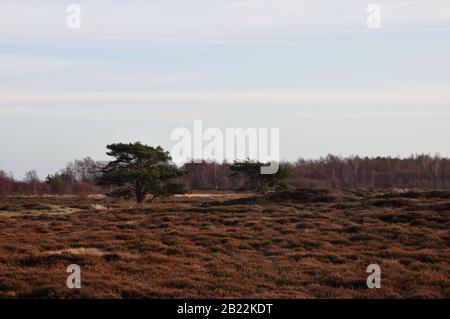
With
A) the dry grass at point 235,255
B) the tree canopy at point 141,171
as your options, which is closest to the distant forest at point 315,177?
the tree canopy at point 141,171

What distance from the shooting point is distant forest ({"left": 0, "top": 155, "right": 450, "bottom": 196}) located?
97438 mm

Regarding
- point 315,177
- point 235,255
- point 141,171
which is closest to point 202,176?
point 315,177

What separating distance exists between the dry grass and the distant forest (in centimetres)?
A: 6590

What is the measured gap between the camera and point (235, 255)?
19.2 meters

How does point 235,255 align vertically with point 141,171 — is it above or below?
below

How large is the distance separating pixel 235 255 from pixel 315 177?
11213 centimetres

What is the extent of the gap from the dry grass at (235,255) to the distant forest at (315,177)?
6590 cm

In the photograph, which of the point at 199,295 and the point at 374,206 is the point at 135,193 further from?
the point at 199,295

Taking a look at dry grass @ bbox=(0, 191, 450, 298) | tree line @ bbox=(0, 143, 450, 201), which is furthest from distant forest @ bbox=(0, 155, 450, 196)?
dry grass @ bbox=(0, 191, 450, 298)

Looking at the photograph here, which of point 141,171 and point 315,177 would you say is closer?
point 141,171

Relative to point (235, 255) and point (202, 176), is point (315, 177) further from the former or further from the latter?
point (235, 255)

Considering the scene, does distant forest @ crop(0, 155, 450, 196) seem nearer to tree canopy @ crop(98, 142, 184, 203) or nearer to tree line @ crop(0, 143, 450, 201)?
tree line @ crop(0, 143, 450, 201)

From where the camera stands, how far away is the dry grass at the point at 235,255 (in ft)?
46.0
